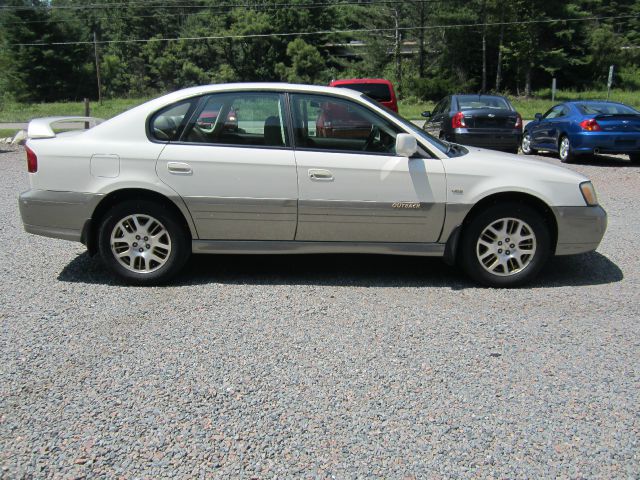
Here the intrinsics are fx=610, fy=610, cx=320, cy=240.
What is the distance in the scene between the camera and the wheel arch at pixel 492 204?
5.12m

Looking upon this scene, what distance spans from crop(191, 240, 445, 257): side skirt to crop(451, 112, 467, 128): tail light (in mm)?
8815

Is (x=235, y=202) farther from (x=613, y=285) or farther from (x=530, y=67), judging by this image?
(x=530, y=67)

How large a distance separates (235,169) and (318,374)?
6.76 ft

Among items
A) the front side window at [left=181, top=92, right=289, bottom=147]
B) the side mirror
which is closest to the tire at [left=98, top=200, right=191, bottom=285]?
the front side window at [left=181, top=92, right=289, bottom=147]

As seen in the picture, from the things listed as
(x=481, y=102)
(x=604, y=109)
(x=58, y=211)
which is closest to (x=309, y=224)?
(x=58, y=211)

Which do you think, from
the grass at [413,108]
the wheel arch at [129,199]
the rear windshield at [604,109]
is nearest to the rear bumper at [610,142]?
the rear windshield at [604,109]

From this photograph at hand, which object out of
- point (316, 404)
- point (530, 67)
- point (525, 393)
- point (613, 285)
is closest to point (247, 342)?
point (316, 404)

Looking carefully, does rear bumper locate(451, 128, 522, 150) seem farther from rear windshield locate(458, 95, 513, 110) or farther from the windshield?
the windshield

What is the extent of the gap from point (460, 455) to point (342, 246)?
2.53m

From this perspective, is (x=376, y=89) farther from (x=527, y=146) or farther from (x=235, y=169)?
(x=235, y=169)

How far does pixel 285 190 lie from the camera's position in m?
4.98

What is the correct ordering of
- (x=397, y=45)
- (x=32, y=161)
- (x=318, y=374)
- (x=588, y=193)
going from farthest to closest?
(x=397, y=45)
(x=588, y=193)
(x=32, y=161)
(x=318, y=374)

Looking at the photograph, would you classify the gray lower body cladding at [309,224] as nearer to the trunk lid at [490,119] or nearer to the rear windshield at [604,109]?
the trunk lid at [490,119]

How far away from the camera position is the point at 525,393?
11.1 feet
